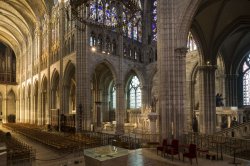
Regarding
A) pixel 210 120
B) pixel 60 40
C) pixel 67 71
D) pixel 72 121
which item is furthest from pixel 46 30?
pixel 210 120

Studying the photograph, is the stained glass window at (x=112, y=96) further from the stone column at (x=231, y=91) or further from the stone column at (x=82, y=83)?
the stone column at (x=231, y=91)

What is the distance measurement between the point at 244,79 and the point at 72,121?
19053 mm

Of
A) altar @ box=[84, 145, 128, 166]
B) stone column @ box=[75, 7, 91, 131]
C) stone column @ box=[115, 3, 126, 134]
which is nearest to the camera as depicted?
altar @ box=[84, 145, 128, 166]

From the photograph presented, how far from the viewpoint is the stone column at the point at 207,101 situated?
66.4 ft

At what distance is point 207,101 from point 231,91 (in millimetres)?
6751

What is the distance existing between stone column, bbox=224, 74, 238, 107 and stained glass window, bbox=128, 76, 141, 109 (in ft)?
43.1

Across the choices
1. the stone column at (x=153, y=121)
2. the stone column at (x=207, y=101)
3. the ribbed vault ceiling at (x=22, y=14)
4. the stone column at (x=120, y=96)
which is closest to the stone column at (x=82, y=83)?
the stone column at (x=120, y=96)

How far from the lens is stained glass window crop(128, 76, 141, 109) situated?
1421 inches

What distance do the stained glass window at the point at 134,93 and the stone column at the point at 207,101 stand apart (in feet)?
50.7

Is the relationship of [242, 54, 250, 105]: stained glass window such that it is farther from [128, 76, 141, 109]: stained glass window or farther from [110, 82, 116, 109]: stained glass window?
[110, 82, 116, 109]: stained glass window

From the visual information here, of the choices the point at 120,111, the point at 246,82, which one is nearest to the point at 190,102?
the point at 246,82

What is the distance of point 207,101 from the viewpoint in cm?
2062

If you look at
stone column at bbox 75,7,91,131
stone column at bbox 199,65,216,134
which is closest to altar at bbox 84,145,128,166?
stone column at bbox 199,65,216,134

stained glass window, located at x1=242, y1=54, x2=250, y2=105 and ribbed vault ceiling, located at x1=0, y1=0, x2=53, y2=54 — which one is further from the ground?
ribbed vault ceiling, located at x1=0, y1=0, x2=53, y2=54
